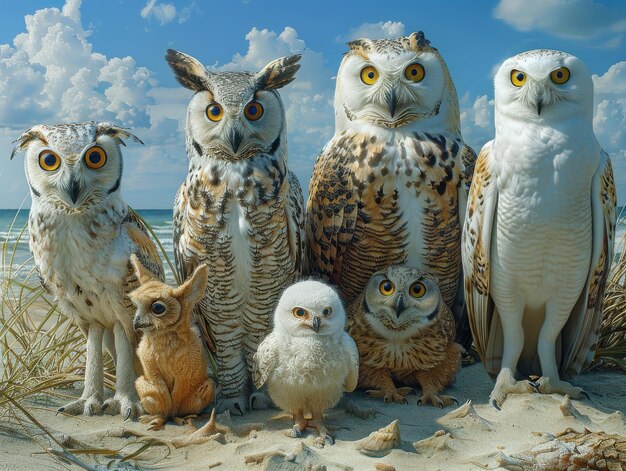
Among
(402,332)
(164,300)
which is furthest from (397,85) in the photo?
(164,300)

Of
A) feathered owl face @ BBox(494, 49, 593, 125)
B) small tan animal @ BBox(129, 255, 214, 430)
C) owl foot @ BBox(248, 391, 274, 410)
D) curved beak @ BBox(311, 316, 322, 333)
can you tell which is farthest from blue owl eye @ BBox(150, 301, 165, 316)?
feathered owl face @ BBox(494, 49, 593, 125)

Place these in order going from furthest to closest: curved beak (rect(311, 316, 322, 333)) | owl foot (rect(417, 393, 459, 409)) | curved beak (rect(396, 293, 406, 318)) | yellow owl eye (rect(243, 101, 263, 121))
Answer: owl foot (rect(417, 393, 459, 409)) → curved beak (rect(396, 293, 406, 318)) → yellow owl eye (rect(243, 101, 263, 121)) → curved beak (rect(311, 316, 322, 333))

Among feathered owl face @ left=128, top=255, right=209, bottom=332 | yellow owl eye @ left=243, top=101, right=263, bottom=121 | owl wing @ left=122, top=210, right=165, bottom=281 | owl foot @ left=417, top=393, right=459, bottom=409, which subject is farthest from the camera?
owl foot @ left=417, top=393, right=459, bottom=409

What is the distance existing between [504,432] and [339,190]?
4.68ft

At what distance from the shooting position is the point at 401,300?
10.8 ft

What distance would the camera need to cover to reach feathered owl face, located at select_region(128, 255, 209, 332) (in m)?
2.93

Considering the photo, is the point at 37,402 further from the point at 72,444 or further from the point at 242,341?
the point at 242,341

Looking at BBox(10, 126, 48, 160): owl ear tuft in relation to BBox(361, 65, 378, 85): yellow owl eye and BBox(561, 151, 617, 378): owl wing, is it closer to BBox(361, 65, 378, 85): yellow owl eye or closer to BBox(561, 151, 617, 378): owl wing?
BBox(361, 65, 378, 85): yellow owl eye

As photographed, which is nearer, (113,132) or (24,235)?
(113,132)

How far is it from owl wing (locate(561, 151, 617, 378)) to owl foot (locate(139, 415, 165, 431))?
212cm

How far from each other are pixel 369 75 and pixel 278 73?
60 cm

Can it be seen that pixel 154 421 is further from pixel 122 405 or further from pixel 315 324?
pixel 315 324

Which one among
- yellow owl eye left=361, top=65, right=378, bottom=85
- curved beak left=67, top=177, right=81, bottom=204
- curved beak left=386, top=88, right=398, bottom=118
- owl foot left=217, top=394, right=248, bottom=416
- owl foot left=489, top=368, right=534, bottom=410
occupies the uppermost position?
yellow owl eye left=361, top=65, right=378, bottom=85

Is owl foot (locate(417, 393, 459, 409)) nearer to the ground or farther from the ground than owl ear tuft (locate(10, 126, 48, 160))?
nearer to the ground
